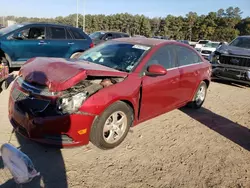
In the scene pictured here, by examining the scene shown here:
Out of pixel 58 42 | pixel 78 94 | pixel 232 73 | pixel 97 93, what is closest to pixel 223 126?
pixel 97 93

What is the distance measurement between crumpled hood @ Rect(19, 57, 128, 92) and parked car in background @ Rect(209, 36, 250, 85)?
617 cm

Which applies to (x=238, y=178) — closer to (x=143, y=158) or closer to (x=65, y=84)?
(x=143, y=158)

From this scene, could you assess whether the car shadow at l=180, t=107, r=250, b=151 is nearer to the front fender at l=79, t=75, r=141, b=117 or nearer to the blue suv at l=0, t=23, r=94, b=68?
the front fender at l=79, t=75, r=141, b=117

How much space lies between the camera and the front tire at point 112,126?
320cm

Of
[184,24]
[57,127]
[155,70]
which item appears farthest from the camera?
[184,24]

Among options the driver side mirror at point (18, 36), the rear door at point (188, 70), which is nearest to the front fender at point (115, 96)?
the rear door at point (188, 70)

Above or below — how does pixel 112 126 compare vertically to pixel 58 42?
below

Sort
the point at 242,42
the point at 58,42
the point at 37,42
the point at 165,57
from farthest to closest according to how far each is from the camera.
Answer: the point at 242,42
the point at 58,42
the point at 37,42
the point at 165,57

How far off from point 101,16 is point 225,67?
6924 centimetres

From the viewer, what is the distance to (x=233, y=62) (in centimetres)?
858

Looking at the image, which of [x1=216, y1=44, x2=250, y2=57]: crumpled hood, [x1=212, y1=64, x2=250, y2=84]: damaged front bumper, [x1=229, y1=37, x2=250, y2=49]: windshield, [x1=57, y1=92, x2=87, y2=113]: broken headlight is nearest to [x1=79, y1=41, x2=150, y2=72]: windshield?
[x1=57, y1=92, x2=87, y2=113]: broken headlight

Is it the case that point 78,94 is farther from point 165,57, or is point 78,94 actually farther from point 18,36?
point 18,36

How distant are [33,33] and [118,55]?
513 centimetres

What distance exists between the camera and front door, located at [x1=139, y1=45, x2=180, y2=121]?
3887 mm
